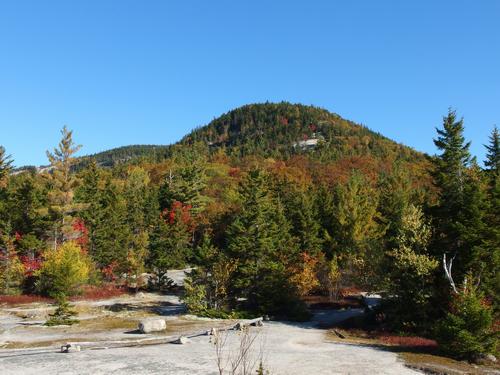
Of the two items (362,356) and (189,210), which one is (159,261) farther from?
(362,356)

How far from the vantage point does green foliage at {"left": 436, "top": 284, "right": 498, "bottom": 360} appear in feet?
69.7

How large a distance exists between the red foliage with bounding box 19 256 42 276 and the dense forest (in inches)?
6.9

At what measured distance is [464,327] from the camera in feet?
71.4

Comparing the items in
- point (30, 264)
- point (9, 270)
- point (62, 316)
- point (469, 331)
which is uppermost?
point (30, 264)

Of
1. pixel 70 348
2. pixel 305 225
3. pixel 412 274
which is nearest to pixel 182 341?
pixel 70 348

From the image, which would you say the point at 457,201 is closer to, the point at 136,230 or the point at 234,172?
the point at 136,230

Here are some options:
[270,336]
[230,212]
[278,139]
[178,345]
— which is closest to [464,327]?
[270,336]

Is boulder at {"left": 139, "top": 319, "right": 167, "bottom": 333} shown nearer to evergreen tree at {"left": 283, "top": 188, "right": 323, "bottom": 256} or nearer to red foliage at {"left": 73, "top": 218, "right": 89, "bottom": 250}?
evergreen tree at {"left": 283, "top": 188, "right": 323, "bottom": 256}

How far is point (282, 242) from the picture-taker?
55031mm

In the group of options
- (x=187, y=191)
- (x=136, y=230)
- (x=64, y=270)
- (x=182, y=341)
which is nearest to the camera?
(x=182, y=341)

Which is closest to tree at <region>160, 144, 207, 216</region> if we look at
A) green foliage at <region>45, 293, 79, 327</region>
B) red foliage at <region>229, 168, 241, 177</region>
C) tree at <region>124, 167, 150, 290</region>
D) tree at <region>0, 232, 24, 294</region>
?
tree at <region>124, 167, 150, 290</region>

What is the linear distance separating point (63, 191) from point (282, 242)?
33.2m

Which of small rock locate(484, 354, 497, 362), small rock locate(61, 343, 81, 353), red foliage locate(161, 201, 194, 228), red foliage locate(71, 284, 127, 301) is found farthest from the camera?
red foliage locate(161, 201, 194, 228)

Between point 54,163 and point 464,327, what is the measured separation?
59.3m
